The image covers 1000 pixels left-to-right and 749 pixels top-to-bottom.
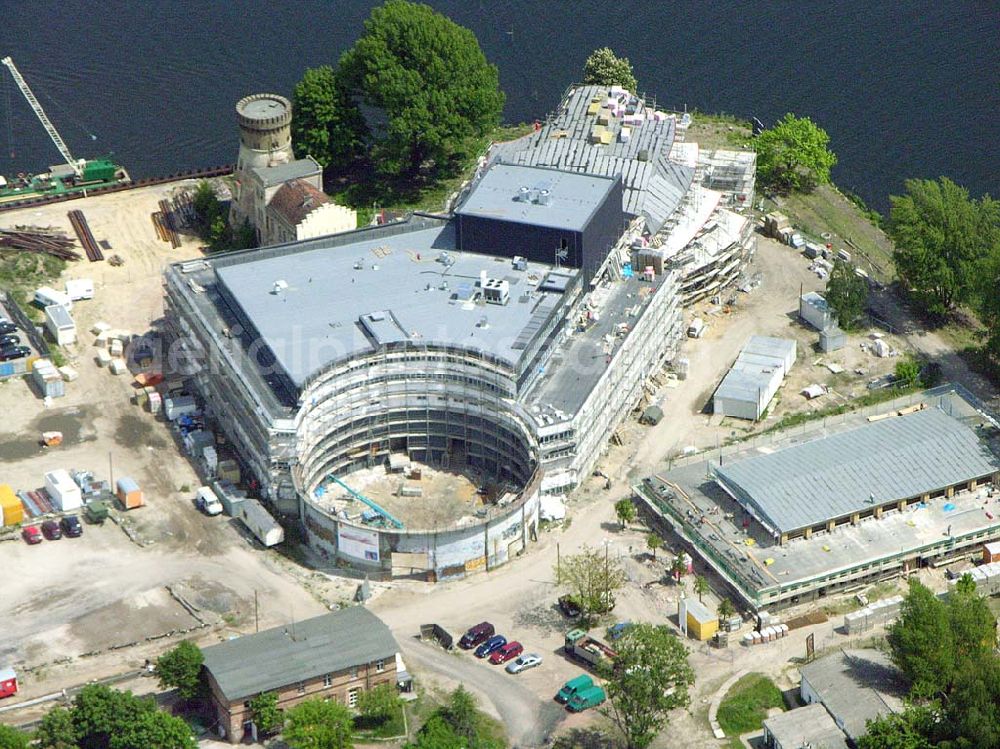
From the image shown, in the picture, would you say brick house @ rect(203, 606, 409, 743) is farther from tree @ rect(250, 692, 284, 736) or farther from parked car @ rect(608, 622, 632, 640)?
parked car @ rect(608, 622, 632, 640)

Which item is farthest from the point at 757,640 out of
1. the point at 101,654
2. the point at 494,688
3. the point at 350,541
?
the point at 101,654

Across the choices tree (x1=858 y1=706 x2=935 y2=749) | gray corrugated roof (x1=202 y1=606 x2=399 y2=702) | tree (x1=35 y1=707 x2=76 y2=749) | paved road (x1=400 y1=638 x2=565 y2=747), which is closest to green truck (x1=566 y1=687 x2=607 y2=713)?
paved road (x1=400 y1=638 x2=565 y2=747)

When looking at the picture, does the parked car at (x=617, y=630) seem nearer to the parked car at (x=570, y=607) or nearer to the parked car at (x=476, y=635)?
the parked car at (x=570, y=607)

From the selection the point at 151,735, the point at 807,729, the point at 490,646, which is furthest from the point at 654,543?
the point at 151,735

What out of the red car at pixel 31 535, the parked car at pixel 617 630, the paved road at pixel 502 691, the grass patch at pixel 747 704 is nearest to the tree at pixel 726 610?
the grass patch at pixel 747 704

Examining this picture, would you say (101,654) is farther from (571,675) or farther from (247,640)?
(571,675)
